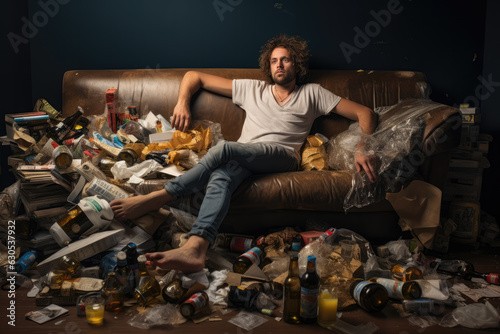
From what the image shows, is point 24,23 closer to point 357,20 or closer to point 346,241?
point 357,20

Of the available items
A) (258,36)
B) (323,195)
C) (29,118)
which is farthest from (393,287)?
(29,118)

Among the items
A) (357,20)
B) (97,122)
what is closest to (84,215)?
(97,122)

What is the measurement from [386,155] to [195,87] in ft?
4.14

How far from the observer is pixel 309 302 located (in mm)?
1539

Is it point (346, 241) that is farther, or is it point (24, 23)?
point (24, 23)

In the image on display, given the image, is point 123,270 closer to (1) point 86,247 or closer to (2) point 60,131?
(1) point 86,247

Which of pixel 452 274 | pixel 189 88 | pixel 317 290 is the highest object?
pixel 189 88

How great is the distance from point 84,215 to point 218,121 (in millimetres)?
1128

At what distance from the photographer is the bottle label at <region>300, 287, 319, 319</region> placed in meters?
1.52

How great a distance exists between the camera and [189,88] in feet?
8.92

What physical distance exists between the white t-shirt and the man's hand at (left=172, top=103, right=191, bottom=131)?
341 millimetres

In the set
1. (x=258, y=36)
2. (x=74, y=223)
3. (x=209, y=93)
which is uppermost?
(x=258, y=36)

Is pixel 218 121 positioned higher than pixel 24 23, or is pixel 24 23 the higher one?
pixel 24 23

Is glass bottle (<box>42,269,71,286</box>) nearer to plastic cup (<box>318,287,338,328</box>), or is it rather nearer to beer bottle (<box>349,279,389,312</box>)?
plastic cup (<box>318,287,338,328</box>)
